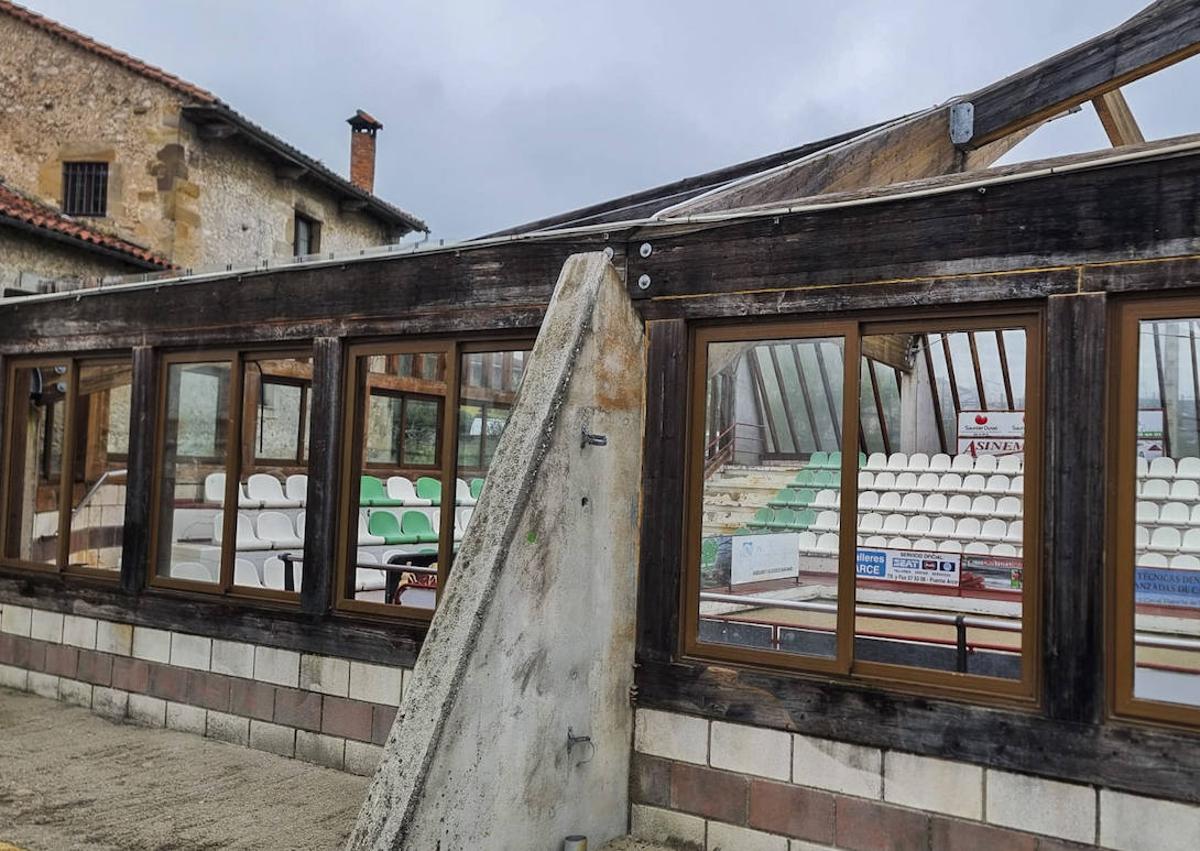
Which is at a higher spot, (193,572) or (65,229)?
(65,229)

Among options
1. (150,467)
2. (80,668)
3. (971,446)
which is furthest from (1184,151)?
(80,668)

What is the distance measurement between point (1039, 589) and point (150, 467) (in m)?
5.88

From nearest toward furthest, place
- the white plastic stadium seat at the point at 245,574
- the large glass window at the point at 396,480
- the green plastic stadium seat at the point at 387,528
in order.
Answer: the large glass window at the point at 396,480, the white plastic stadium seat at the point at 245,574, the green plastic stadium seat at the point at 387,528

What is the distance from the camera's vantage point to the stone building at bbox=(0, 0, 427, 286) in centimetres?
1712

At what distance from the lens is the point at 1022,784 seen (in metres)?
4.06

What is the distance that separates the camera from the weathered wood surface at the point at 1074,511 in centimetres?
397

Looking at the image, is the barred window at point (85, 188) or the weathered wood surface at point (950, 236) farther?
the barred window at point (85, 188)

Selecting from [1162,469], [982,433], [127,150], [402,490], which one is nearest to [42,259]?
[127,150]

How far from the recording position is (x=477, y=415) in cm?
622

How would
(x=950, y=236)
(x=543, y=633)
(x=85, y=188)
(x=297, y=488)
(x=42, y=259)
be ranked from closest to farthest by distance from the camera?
(x=950, y=236) < (x=543, y=633) < (x=297, y=488) < (x=42, y=259) < (x=85, y=188)

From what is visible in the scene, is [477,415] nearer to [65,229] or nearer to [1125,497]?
[1125,497]

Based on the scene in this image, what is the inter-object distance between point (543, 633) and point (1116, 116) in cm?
579

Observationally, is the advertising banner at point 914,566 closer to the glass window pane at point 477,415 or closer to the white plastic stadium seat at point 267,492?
the glass window pane at point 477,415

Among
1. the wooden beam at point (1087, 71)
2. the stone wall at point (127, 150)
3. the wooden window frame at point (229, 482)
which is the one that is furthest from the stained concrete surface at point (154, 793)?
the stone wall at point (127, 150)
